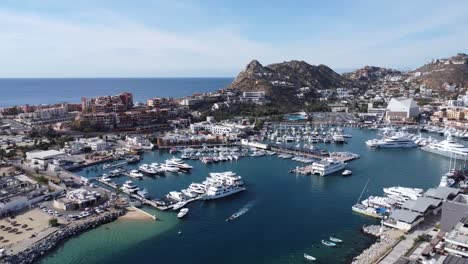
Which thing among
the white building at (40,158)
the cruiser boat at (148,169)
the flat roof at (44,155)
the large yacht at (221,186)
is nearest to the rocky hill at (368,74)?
the cruiser boat at (148,169)

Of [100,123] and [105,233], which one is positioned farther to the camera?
[100,123]

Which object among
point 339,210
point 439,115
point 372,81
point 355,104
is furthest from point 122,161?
point 372,81

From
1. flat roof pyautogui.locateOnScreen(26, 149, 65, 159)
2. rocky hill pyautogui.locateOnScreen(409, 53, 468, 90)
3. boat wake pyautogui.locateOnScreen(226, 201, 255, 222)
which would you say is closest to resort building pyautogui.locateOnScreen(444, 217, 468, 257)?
boat wake pyautogui.locateOnScreen(226, 201, 255, 222)

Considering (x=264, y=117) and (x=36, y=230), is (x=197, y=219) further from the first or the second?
(x=264, y=117)

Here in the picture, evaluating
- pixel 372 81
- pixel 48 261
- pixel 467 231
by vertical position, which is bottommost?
pixel 48 261

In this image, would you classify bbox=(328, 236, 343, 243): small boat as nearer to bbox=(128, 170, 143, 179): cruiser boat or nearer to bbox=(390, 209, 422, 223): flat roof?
bbox=(390, 209, 422, 223): flat roof

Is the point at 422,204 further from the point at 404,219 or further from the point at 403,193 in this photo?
the point at 403,193

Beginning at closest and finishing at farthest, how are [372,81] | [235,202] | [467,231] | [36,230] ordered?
1. [467,231]
2. [36,230]
3. [235,202]
4. [372,81]

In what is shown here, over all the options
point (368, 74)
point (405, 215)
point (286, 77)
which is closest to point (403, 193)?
point (405, 215)
